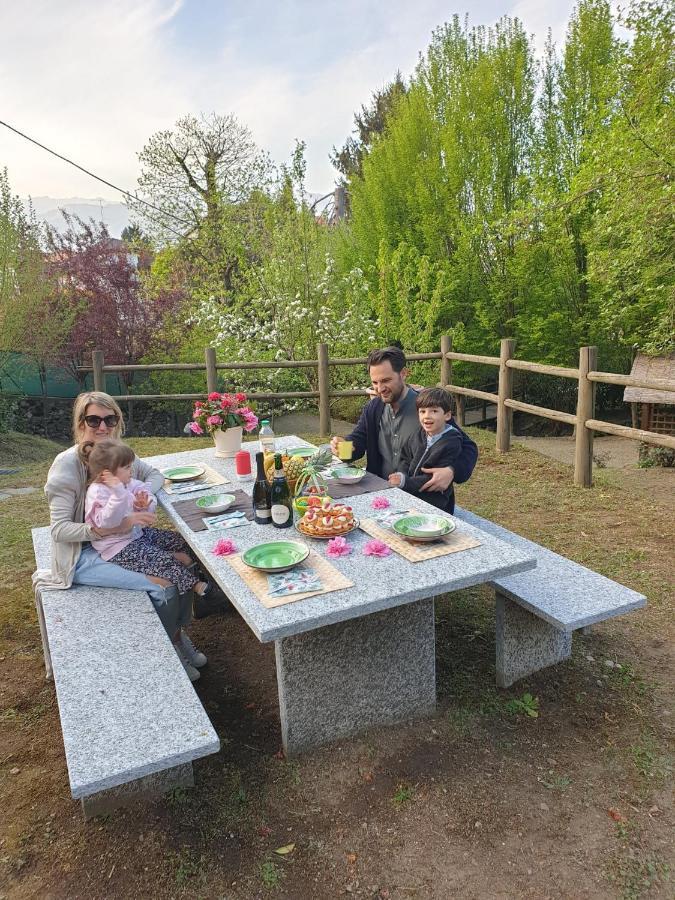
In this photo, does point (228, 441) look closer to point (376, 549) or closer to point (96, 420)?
point (96, 420)

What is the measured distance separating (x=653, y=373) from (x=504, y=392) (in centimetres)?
324

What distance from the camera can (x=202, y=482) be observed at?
3.80 metres

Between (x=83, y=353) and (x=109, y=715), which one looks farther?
(x=83, y=353)

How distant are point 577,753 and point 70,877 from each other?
2015 millimetres

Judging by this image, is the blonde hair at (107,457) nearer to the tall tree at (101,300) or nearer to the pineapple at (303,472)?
the pineapple at (303,472)

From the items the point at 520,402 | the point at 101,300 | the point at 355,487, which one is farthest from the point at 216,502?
the point at 101,300

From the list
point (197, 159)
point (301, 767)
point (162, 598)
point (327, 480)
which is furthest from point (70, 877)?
point (197, 159)

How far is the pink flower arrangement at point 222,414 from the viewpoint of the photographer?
4168 mm

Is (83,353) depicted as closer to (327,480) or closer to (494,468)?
(494,468)

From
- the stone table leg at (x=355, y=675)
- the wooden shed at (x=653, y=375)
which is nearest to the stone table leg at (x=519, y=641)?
the stone table leg at (x=355, y=675)

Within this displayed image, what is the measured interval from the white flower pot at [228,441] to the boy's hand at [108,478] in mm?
1340

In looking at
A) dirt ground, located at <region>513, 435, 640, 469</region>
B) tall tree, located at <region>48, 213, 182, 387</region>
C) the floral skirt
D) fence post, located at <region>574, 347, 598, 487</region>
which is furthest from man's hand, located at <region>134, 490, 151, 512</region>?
tall tree, located at <region>48, 213, 182, 387</region>

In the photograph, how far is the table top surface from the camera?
219 cm

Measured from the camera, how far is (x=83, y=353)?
12461 mm
